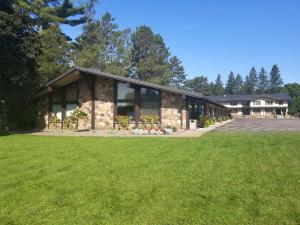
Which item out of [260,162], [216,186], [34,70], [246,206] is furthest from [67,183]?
[34,70]

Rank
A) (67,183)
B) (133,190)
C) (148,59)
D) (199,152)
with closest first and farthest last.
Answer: (133,190), (67,183), (199,152), (148,59)

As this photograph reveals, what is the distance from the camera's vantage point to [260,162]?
8.76 meters

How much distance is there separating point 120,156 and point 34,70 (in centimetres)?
1518

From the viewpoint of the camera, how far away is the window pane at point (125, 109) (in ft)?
74.1

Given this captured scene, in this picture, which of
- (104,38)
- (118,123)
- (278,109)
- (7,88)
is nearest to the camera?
(7,88)

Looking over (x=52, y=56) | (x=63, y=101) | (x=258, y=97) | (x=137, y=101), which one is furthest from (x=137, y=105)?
(x=258, y=97)

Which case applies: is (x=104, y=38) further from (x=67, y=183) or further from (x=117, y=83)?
(x=67, y=183)

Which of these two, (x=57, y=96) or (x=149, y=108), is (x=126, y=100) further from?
(x=57, y=96)

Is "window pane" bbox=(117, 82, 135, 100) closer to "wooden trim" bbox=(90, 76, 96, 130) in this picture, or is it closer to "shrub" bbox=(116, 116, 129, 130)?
"shrub" bbox=(116, 116, 129, 130)

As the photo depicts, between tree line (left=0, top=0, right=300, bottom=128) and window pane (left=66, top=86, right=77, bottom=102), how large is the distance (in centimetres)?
228

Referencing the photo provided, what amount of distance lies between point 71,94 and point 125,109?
174 inches

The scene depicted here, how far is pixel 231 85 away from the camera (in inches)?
5684

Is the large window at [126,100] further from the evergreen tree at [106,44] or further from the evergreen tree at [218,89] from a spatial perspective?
the evergreen tree at [218,89]

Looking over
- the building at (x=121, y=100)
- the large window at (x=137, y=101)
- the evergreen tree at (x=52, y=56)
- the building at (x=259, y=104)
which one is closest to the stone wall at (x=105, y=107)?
the building at (x=121, y=100)
